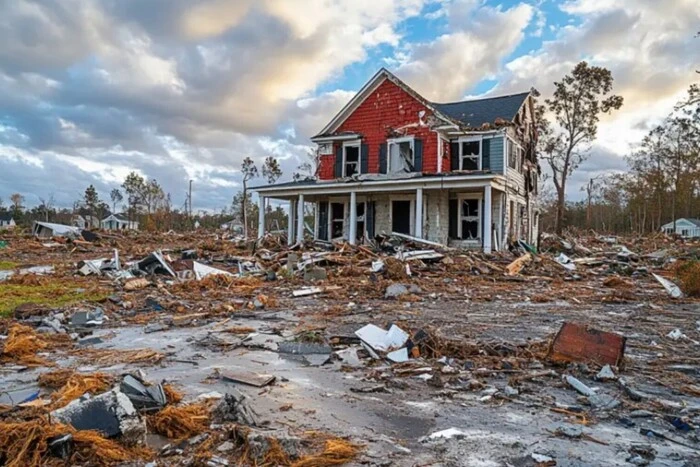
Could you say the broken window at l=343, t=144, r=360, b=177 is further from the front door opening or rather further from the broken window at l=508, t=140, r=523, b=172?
the broken window at l=508, t=140, r=523, b=172

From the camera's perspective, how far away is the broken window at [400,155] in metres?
19.8

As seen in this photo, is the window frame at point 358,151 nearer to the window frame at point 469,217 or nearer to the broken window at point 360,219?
the broken window at point 360,219

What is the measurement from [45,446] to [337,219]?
62.7 ft

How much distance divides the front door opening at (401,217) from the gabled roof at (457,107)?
383cm

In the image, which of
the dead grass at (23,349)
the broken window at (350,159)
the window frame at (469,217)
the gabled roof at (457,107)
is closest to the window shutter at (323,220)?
the broken window at (350,159)

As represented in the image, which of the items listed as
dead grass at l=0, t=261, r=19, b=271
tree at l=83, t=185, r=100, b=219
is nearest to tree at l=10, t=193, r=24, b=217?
tree at l=83, t=185, r=100, b=219

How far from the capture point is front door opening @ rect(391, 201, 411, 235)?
19.9 meters

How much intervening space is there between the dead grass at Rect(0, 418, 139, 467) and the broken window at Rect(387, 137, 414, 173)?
17.6 metres

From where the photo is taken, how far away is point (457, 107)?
21500 mm

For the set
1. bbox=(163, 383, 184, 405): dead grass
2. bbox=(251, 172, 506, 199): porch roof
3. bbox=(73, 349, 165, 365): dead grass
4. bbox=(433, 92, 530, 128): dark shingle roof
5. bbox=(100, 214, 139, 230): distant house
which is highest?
bbox=(433, 92, 530, 128): dark shingle roof

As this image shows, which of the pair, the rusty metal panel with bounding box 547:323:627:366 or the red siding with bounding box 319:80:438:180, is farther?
the red siding with bounding box 319:80:438:180

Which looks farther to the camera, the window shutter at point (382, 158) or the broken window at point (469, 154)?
the window shutter at point (382, 158)

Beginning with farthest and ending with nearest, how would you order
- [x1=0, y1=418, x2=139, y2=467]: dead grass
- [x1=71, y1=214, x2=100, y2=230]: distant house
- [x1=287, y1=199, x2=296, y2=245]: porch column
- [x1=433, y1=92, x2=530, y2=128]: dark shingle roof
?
[x1=71, y1=214, x2=100, y2=230]: distant house, [x1=287, y1=199, x2=296, y2=245]: porch column, [x1=433, y1=92, x2=530, y2=128]: dark shingle roof, [x1=0, y1=418, x2=139, y2=467]: dead grass

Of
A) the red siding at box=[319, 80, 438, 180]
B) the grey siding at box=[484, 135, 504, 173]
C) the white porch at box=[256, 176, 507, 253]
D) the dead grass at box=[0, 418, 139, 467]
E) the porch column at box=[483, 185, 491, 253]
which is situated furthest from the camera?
the red siding at box=[319, 80, 438, 180]
